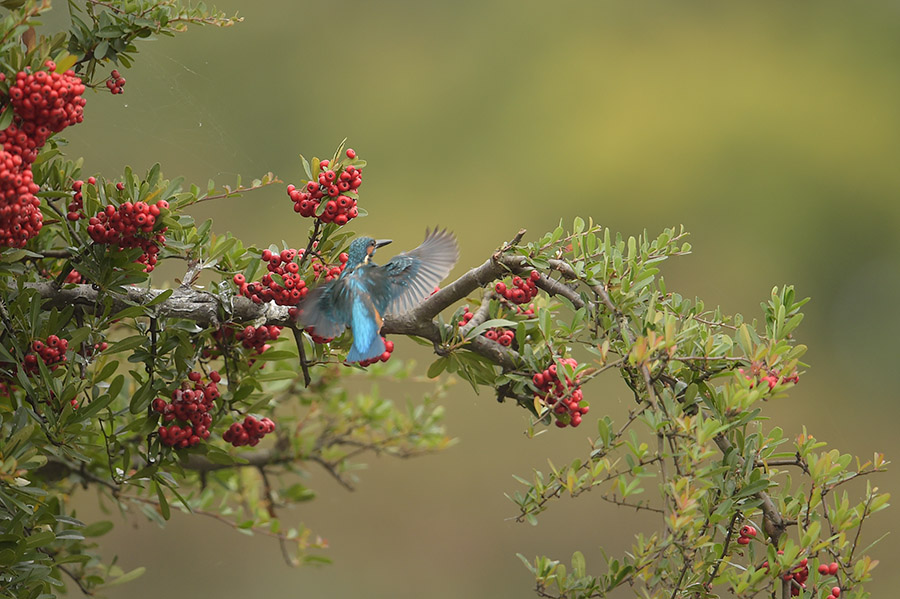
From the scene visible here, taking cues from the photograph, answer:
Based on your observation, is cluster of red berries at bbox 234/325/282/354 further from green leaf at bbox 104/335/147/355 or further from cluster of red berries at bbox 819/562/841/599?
cluster of red berries at bbox 819/562/841/599

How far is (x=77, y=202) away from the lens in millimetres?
832

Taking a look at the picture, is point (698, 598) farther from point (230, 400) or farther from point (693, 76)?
point (693, 76)

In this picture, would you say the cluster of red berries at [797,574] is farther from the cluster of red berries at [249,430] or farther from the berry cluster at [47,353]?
the berry cluster at [47,353]

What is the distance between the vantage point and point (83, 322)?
35.6 inches

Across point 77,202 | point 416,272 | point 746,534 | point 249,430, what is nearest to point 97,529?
point 249,430

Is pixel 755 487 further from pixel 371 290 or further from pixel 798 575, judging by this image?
pixel 371 290

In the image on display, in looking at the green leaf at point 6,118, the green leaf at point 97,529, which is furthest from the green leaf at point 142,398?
the green leaf at point 97,529

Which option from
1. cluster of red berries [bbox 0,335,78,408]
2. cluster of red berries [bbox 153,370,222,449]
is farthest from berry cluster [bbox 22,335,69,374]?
cluster of red berries [bbox 153,370,222,449]

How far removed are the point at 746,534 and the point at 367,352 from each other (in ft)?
1.33

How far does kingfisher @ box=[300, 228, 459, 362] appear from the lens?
0.83 m

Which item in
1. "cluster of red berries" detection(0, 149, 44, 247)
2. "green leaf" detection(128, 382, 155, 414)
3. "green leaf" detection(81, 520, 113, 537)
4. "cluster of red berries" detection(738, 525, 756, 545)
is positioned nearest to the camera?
"cluster of red berries" detection(0, 149, 44, 247)

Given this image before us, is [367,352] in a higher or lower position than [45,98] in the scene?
lower

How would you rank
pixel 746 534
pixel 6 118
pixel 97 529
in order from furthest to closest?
pixel 97 529 < pixel 746 534 < pixel 6 118

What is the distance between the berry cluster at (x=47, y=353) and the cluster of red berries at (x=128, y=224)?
115 mm
